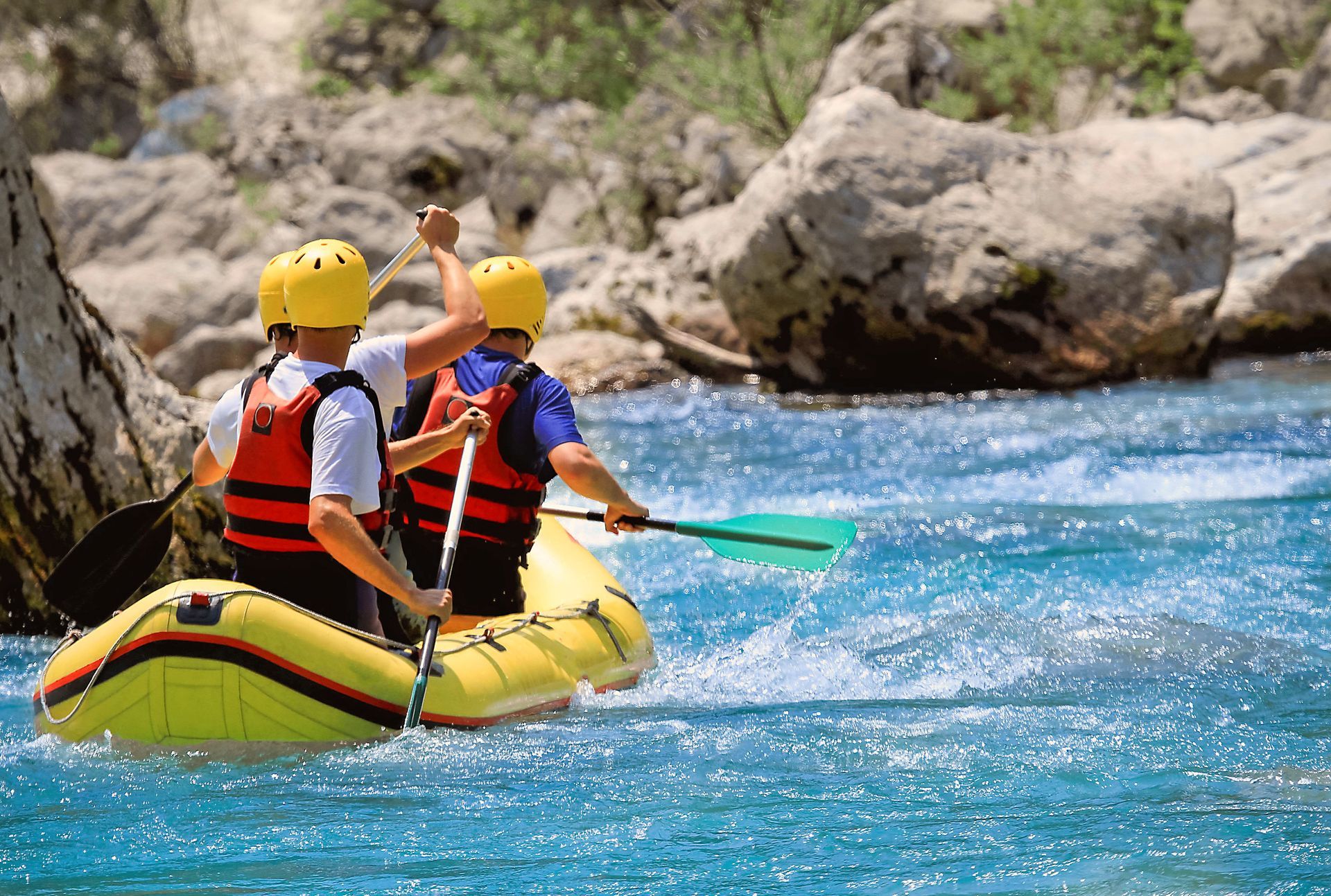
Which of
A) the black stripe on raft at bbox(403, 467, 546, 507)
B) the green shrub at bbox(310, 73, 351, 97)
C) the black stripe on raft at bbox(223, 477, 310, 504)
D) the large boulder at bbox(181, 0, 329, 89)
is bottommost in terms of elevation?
the black stripe on raft at bbox(403, 467, 546, 507)

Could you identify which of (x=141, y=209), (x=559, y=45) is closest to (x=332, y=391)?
(x=141, y=209)

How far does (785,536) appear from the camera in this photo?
4242 millimetres

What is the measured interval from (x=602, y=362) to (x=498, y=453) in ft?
24.5

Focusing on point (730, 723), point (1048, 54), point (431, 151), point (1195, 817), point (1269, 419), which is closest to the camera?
point (1195, 817)

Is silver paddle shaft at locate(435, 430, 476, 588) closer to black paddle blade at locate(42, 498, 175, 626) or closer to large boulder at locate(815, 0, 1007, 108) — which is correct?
black paddle blade at locate(42, 498, 175, 626)

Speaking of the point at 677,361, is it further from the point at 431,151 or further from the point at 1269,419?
the point at 431,151

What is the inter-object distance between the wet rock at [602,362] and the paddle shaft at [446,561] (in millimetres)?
7212

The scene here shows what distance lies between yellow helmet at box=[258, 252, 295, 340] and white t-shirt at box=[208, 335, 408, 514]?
0.44 ft

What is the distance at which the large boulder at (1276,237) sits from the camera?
10945 millimetres

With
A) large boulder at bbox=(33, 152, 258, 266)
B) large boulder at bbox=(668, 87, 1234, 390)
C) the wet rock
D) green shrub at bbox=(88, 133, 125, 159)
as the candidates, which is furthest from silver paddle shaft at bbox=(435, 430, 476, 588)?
green shrub at bbox=(88, 133, 125, 159)

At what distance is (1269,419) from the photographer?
829 cm

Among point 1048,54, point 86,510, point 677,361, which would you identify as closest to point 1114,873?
point 86,510

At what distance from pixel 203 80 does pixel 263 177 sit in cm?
406

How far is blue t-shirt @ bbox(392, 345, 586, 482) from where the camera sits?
3.77m
